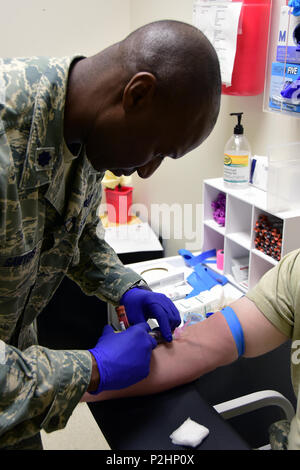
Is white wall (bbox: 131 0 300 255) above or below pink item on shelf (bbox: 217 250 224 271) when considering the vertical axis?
above

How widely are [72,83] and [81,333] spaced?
1.92 m

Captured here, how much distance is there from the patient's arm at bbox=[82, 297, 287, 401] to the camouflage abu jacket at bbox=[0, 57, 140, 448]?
0.92 ft

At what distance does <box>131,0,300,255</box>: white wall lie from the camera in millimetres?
1862

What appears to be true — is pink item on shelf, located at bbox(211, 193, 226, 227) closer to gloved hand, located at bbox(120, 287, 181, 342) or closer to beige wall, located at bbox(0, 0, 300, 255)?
beige wall, located at bbox(0, 0, 300, 255)

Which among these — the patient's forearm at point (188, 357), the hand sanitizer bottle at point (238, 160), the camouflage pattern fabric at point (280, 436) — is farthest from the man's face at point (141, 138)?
the hand sanitizer bottle at point (238, 160)

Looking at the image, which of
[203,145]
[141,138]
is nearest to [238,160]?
[203,145]

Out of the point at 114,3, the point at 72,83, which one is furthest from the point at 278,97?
the point at 114,3

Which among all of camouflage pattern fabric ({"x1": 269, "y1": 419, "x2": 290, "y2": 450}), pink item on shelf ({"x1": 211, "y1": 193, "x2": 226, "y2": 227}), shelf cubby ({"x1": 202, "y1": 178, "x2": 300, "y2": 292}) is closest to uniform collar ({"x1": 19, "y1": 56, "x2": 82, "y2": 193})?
camouflage pattern fabric ({"x1": 269, "y1": 419, "x2": 290, "y2": 450})

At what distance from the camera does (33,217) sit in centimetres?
103

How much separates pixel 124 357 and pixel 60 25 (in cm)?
233

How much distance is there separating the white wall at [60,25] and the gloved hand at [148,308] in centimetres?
198

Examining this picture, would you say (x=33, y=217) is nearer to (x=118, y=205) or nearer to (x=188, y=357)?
(x=188, y=357)

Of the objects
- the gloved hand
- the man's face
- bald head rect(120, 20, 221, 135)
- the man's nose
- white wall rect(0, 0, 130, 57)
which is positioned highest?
white wall rect(0, 0, 130, 57)

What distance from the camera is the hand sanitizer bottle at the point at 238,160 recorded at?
184 centimetres
